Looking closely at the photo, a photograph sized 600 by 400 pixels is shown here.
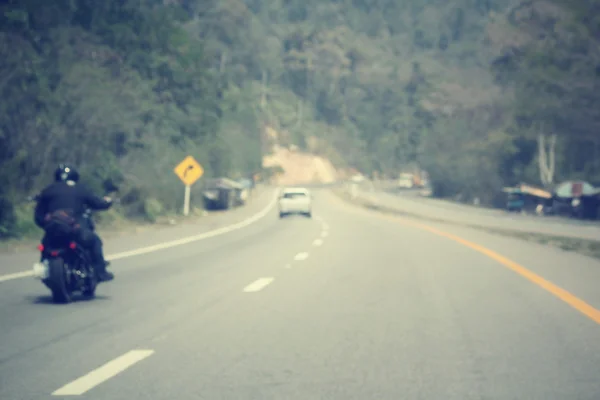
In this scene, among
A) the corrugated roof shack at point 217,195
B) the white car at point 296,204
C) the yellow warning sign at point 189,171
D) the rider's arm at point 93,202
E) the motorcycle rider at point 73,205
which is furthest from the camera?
the corrugated roof shack at point 217,195

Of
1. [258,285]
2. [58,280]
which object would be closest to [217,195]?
[258,285]

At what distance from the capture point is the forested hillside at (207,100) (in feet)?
111

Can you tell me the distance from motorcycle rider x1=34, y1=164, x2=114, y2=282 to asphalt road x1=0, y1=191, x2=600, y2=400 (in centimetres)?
63

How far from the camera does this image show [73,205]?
12.0 metres

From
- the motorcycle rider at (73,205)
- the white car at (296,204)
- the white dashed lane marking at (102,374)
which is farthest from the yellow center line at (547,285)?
the white car at (296,204)

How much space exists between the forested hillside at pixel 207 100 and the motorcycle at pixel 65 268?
1395cm

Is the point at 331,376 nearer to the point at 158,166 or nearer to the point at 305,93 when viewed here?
the point at 158,166

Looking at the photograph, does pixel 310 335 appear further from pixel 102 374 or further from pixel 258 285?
pixel 258 285

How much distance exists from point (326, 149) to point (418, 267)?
138246mm

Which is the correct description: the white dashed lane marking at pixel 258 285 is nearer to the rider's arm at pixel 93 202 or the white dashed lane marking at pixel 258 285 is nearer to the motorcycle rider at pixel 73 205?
the motorcycle rider at pixel 73 205

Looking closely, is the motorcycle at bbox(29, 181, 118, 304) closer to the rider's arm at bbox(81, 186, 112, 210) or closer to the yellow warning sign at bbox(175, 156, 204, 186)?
the rider's arm at bbox(81, 186, 112, 210)

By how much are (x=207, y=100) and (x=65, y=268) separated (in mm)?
45262

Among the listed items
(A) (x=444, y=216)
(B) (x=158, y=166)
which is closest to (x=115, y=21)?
(B) (x=158, y=166)

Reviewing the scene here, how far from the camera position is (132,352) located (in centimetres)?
842
